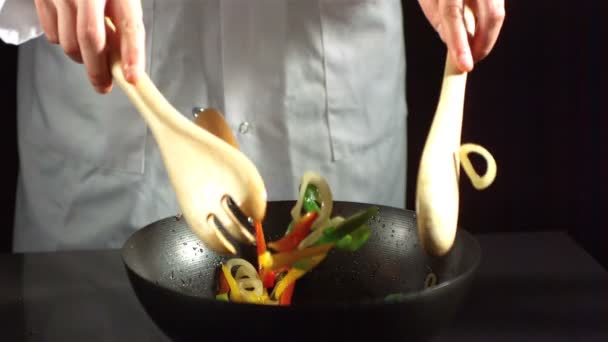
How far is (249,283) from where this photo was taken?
688 millimetres

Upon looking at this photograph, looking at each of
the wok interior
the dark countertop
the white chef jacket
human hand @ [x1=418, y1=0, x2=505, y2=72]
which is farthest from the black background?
the wok interior

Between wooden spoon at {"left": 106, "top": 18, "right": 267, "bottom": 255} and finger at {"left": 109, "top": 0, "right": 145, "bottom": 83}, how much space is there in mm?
41

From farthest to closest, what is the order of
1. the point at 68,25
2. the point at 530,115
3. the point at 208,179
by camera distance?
the point at 530,115 → the point at 68,25 → the point at 208,179

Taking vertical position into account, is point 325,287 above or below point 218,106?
below

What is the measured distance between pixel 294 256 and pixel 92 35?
0.26 meters

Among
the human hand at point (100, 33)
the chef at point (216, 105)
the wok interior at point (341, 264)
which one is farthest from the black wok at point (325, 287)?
the chef at point (216, 105)

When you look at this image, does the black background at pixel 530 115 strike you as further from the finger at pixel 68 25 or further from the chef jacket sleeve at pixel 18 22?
the finger at pixel 68 25

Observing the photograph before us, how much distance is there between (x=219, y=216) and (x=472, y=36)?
0.34 meters

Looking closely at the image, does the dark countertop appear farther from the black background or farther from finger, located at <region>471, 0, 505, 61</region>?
the black background

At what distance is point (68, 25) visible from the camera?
2.33 feet

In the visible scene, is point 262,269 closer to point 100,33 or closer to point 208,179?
point 208,179

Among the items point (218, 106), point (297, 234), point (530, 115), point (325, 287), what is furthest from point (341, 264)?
point (530, 115)

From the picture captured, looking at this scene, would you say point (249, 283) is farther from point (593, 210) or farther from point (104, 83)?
point (593, 210)

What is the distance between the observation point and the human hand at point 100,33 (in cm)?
65
